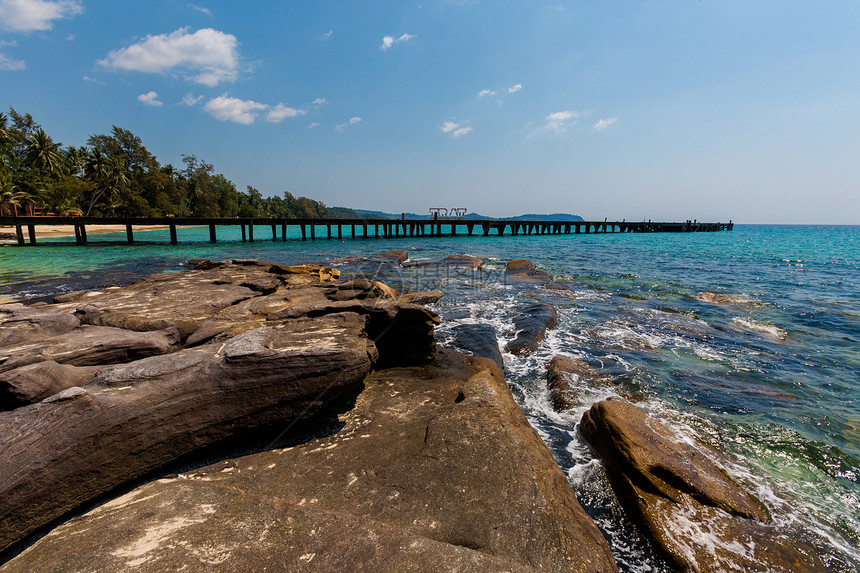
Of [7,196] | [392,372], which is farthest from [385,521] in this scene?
[7,196]

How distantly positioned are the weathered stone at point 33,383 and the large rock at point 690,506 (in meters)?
6.19

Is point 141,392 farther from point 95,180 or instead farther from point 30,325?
point 95,180

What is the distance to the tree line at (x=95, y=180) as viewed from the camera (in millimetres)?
49594

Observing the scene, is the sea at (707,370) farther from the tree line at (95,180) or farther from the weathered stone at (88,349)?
the tree line at (95,180)

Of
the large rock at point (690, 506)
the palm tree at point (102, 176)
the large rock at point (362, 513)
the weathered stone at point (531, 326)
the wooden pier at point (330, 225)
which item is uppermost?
the palm tree at point (102, 176)

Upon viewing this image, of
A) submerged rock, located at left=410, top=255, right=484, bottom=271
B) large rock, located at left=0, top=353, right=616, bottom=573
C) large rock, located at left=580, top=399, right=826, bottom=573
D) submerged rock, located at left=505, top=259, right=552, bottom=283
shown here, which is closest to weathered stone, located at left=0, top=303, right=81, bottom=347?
large rock, located at left=0, top=353, right=616, bottom=573

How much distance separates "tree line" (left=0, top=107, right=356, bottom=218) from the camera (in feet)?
163

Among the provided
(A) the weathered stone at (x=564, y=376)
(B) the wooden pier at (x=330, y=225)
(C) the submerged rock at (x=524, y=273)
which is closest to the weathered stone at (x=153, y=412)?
(A) the weathered stone at (x=564, y=376)

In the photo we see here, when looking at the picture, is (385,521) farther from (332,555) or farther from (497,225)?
(497,225)

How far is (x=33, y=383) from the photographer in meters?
3.27

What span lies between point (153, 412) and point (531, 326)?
941cm

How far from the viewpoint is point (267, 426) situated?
12.7 ft

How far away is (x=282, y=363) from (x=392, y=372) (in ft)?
8.79

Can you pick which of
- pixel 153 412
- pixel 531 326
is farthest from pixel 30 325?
pixel 531 326
